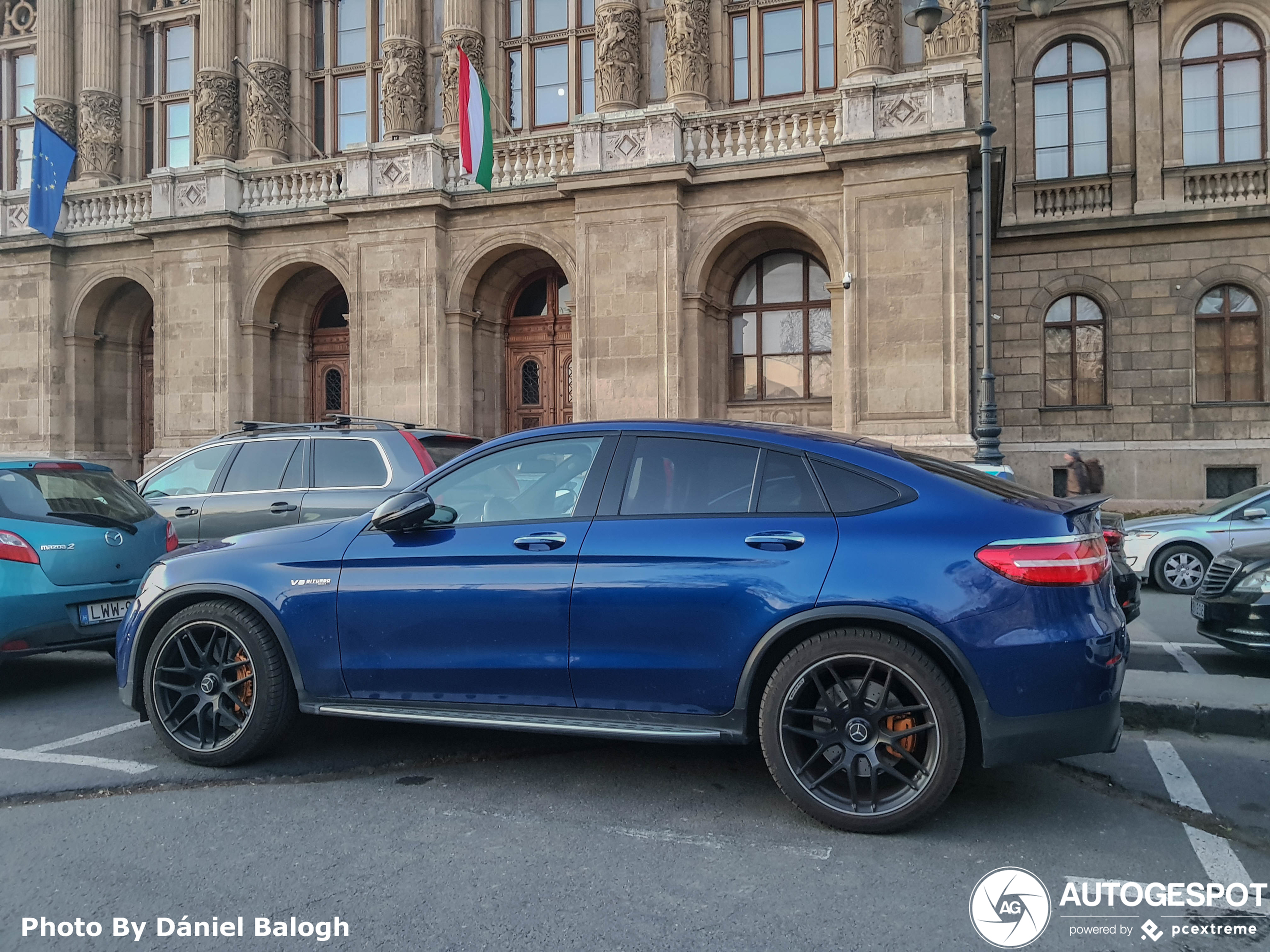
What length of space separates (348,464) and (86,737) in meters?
3.23

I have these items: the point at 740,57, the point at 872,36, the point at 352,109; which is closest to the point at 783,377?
the point at 872,36

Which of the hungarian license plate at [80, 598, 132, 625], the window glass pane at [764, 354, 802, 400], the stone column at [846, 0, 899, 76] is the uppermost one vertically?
the stone column at [846, 0, 899, 76]

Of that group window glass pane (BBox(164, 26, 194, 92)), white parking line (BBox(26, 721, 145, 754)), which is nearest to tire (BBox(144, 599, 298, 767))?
white parking line (BBox(26, 721, 145, 754))

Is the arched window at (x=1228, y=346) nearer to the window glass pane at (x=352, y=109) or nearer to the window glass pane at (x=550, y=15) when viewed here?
the window glass pane at (x=550, y=15)

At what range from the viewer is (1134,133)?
20.8 meters

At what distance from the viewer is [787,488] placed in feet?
13.5

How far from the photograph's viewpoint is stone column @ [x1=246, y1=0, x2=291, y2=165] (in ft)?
71.8

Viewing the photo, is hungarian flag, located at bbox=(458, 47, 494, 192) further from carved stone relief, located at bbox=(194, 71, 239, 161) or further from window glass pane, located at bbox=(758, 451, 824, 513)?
window glass pane, located at bbox=(758, 451, 824, 513)

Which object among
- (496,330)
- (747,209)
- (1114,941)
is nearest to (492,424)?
(496,330)

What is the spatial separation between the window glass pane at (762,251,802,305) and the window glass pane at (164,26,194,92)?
54.0 feet

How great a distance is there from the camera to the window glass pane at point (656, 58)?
20359 millimetres

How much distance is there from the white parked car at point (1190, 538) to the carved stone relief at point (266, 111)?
20.0 meters

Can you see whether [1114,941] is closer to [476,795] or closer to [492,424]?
[476,795]

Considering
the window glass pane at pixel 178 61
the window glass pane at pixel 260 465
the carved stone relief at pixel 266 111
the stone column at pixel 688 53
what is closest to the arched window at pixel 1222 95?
the stone column at pixel 688 53
